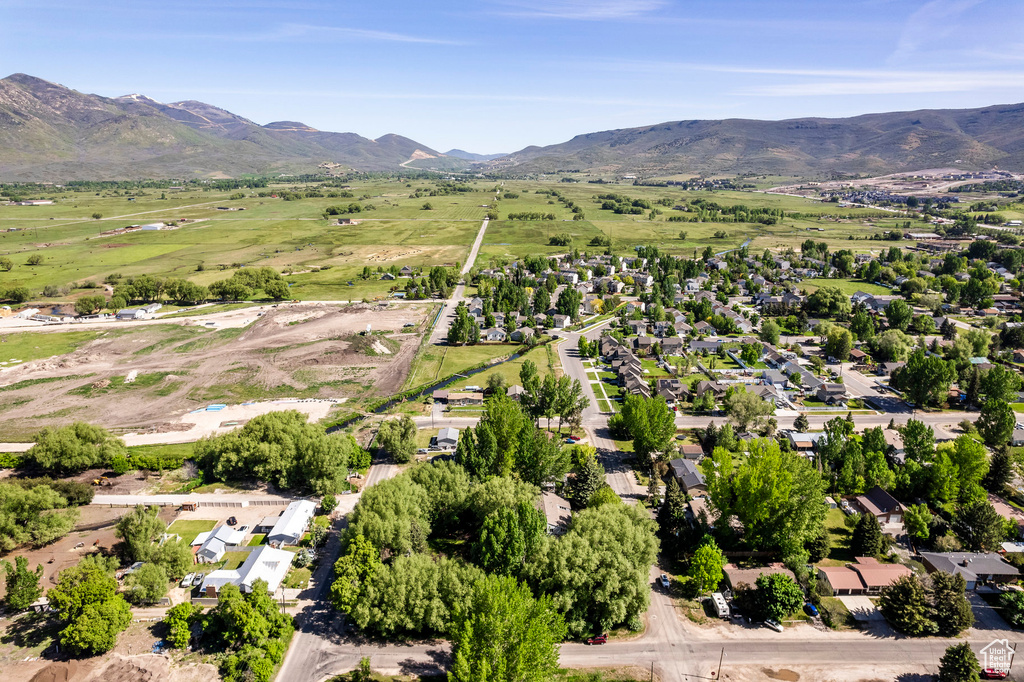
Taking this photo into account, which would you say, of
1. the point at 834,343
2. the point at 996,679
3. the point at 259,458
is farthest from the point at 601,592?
the point at 834,343

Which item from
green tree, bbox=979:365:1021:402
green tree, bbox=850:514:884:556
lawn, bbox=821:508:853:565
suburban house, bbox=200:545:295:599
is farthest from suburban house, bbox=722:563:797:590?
green tree, bbox=979:365:1021:402

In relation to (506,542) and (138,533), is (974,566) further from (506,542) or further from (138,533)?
(138,533)

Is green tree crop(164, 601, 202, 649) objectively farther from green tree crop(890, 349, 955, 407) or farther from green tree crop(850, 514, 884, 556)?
green tree crop(890, 349, 955, 407)

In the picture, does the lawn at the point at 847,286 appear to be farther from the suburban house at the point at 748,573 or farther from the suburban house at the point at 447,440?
the suburban house at the point at 447,440

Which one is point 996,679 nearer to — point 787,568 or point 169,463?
point 787,568

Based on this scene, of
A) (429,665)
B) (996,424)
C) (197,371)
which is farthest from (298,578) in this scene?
(996,424)

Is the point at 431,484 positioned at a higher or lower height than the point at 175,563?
higher
